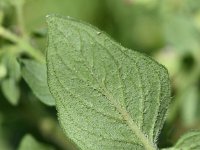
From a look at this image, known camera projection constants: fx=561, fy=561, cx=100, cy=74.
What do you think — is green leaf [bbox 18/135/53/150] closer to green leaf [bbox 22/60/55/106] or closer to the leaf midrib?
green leaf [bbox 22/60/55/106]

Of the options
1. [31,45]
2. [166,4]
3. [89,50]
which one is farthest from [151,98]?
[166,4]

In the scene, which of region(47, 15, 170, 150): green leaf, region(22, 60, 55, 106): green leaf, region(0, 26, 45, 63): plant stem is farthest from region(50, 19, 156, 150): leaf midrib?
region(0, 26, 45, 63): plant stem

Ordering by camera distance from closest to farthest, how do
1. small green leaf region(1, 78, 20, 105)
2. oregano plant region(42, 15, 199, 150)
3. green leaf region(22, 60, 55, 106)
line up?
oregano plant region(42, 15, 199, 150)
green leaf region(22, 60, 55, 106)
small green leaf region(1, 78, 20, 105)

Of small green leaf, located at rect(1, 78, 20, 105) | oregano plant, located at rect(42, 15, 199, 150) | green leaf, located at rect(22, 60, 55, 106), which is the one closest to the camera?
oregano plant, located at rect(42, 15, 199, 150)

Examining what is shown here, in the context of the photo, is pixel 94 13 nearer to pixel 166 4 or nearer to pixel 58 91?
pixel 166 4

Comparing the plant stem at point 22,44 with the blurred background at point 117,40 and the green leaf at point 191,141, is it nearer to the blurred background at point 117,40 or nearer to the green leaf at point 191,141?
the blurred background at point 117,40

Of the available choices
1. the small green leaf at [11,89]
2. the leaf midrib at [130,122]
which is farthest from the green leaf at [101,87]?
the small green leaf at [11,89]
